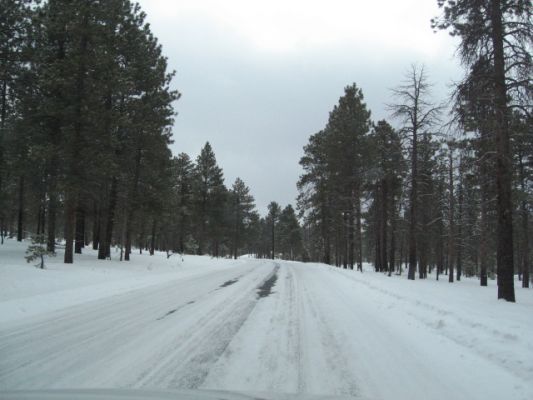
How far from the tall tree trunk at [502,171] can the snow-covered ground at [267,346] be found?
2.58 metres

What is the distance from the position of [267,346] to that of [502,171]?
1036cm

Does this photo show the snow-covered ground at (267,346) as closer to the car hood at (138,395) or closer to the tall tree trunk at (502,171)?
the car hood at (138,395)

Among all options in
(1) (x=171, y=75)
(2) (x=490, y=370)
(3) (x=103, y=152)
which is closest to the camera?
(2) (x=490, y=370)

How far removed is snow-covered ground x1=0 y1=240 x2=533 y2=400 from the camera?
14.8 feet

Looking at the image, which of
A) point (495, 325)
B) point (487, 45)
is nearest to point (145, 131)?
point (487, 45)

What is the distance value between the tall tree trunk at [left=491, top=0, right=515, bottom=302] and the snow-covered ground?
258 cm

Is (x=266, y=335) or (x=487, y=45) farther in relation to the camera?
(x=487, y=45)

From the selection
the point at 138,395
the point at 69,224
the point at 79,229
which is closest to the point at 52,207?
the point at 69,224

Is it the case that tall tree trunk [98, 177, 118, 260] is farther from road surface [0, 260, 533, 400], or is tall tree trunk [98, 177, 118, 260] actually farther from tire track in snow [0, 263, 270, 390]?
road surface [0, 260, 533, 400]

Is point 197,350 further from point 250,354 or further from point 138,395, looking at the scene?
point 138,395

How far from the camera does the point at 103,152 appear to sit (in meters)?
19.5

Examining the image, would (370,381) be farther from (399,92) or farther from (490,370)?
(399,92)

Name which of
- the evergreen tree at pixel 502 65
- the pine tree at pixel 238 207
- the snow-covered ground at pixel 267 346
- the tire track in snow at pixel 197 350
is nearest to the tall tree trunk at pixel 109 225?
the snow-covered ground at pixel 267 346

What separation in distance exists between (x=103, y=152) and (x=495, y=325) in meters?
18.4
